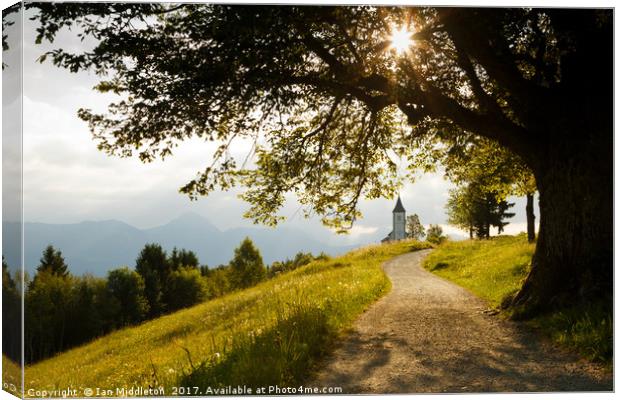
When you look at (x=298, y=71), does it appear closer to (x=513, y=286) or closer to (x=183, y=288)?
(x=513, y=286)

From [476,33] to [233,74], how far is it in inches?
171

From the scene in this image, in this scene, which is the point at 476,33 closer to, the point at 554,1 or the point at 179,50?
the point at 554,1

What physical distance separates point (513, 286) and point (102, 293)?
3650 centimetres

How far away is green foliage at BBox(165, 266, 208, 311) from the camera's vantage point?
58.2 metres

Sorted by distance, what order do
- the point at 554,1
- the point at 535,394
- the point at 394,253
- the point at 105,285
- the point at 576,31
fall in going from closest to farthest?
the point at 535,394 → the point at 554,1 → the point at 576,31 → the point at 394,253 → the point at 105,285

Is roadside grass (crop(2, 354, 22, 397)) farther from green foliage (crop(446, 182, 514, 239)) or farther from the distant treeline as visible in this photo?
green foliage (crop(446, 182, 514, 239))

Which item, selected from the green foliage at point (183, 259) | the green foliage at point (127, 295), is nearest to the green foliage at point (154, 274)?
the green foliage at point (183, 259)

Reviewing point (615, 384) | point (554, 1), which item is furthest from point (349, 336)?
point (554, 1)

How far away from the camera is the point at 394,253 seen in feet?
101

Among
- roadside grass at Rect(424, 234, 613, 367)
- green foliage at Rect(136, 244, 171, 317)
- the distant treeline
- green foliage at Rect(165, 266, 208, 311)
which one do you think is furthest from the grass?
green foliage at Rect(165, 266, 208, 311)

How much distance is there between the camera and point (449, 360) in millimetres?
7258

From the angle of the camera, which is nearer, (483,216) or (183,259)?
(483,216)

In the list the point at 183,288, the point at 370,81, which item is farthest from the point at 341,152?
the point at 183,288

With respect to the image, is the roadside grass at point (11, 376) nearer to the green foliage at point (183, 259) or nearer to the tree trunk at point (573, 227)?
the tree trunk at point (573, 227)
